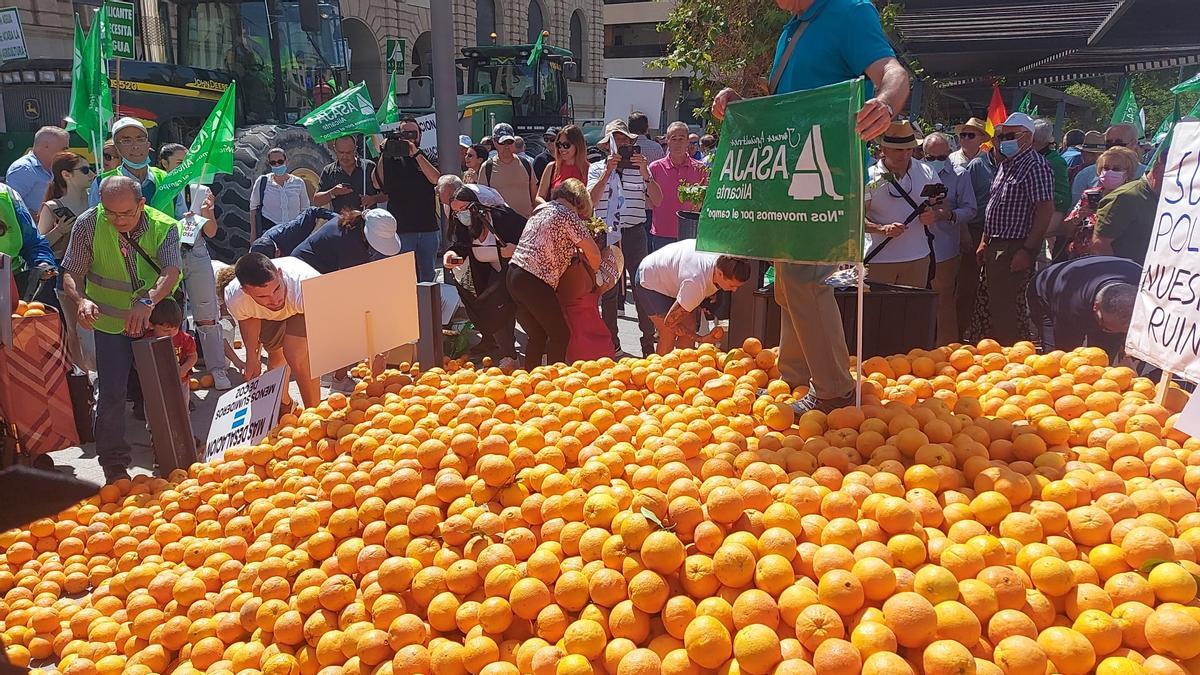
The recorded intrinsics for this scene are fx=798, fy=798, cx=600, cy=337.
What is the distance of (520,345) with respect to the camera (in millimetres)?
7637

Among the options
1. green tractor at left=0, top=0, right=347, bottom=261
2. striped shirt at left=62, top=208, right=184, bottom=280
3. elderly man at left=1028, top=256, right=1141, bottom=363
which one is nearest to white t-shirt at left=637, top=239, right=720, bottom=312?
elderly man at left=1028, top=256, right=1141, bottom=363

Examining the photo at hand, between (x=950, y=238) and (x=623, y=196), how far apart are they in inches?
112

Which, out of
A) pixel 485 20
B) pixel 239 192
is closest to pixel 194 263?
pixel 239 192

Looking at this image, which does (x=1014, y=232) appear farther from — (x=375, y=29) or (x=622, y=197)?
(x=375, y=29)

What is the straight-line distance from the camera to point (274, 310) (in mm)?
4723

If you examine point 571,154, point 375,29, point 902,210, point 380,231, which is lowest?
point 380,231

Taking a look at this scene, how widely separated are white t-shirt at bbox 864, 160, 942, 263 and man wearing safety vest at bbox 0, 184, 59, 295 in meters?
5.49

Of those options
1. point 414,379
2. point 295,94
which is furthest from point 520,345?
point 295,94

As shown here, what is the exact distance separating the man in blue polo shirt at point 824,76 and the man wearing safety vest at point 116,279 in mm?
3647

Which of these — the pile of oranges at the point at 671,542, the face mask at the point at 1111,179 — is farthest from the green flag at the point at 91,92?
the face mask at the point at 1111,179

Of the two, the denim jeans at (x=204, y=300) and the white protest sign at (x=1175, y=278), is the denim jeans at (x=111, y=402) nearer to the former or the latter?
the denim jeans at (x=204, y=300)

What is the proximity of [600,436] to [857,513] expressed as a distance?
969 mm

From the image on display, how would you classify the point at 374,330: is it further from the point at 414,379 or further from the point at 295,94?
the point at 295,94

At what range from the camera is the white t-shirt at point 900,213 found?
5664mm
